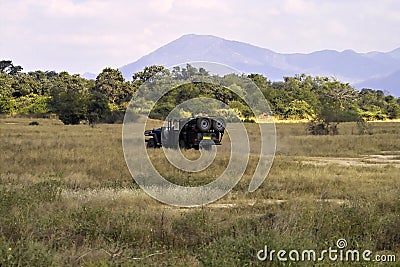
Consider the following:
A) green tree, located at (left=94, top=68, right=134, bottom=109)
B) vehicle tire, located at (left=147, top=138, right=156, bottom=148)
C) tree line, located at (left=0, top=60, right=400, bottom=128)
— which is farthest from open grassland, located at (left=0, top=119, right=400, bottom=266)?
green tree, located at (left=94, top=68, right=134, bottom=109)

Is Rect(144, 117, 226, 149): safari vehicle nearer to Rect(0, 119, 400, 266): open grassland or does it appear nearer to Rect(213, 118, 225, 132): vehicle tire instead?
Rect(213, 118, 225, 132): vehicle tire

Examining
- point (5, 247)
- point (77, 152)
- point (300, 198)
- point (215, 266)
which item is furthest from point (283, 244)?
point (77, 152)

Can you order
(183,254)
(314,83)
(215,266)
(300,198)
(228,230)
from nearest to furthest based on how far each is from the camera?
1. (215,266)
2. (183,254)
3. (228,230)
4. (300,198)
5. (314,83)

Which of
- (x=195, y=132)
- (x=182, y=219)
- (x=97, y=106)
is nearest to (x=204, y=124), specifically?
(x=195, y=132)

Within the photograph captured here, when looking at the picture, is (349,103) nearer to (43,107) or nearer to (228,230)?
(43,107)

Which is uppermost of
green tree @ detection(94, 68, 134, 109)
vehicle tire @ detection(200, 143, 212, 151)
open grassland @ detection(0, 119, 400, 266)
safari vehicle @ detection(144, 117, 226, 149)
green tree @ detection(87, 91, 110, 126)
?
green tree @ detection(94, 68, 134, 109)

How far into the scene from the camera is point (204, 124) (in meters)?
18.0

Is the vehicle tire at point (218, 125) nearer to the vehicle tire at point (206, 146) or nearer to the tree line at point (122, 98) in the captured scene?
the vehicle tire at point (206, 146)

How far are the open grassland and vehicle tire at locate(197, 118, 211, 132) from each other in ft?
12.3

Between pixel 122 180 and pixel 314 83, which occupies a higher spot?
pixel 314 83

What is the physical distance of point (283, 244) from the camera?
5883mm

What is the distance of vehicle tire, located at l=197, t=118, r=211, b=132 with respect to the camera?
17953 millimetres

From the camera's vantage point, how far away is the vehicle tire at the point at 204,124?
1795 cm

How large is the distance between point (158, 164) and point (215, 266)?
959cm
